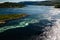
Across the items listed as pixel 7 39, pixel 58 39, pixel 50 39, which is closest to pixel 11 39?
pixel 7 39

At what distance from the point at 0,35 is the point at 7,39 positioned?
4.95 m

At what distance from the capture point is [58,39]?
40.9 m

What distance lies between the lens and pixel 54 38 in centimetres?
4194

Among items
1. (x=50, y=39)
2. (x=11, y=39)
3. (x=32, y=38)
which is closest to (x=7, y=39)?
(x=11, y=39)

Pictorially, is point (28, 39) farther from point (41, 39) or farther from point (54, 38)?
point (54, 38)

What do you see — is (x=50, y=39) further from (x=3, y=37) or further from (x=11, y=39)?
(x=3, y=37)

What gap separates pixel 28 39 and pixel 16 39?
138 inches

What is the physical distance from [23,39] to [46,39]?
263 inches

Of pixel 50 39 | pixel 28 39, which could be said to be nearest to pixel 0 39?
pixel 28 39

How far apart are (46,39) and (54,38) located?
3.19 m

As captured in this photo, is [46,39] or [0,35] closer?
[46,39]

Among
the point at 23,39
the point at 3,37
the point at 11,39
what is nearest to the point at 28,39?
the point at 23,39

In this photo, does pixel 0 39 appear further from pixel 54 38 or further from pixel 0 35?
pixel 54 38

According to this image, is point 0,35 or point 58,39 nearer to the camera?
point 58,39
